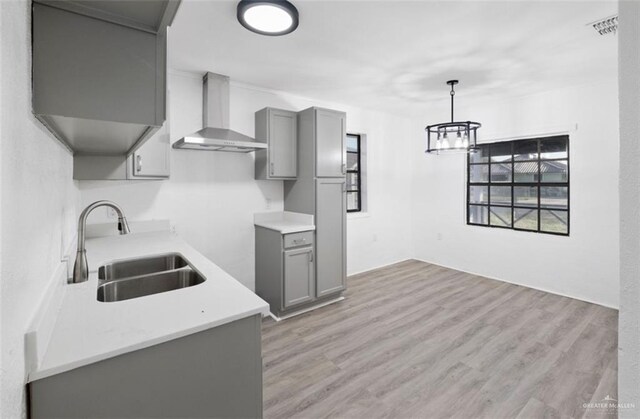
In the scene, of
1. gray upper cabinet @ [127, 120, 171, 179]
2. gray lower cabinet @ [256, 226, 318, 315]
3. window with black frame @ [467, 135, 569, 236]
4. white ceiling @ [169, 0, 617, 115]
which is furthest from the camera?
window with black frame @ [467, 135, 569, 236]

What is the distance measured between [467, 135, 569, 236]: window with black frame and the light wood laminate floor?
102 cm

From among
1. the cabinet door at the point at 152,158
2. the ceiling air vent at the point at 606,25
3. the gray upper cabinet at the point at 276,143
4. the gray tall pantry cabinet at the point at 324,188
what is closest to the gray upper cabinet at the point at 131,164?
the cabinet door at the point at 152,158

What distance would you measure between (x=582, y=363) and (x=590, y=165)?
7.75 ft

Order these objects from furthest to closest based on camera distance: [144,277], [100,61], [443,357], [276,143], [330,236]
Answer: [330,236] → [276,143] → [443,357] → [144,277] → [100,61]

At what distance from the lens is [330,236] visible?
11.7 ft

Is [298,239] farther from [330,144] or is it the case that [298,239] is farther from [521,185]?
[521,185]

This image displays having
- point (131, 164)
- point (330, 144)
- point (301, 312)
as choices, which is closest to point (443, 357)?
point (301, 312)

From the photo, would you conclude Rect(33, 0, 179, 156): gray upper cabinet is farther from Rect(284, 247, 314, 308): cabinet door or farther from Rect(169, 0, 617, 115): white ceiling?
Rect(284, 247, 314, 308): cabinet door

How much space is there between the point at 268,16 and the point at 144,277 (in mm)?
1854

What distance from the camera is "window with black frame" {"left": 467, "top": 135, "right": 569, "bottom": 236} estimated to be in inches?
153

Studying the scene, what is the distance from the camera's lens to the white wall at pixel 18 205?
0.60 m
